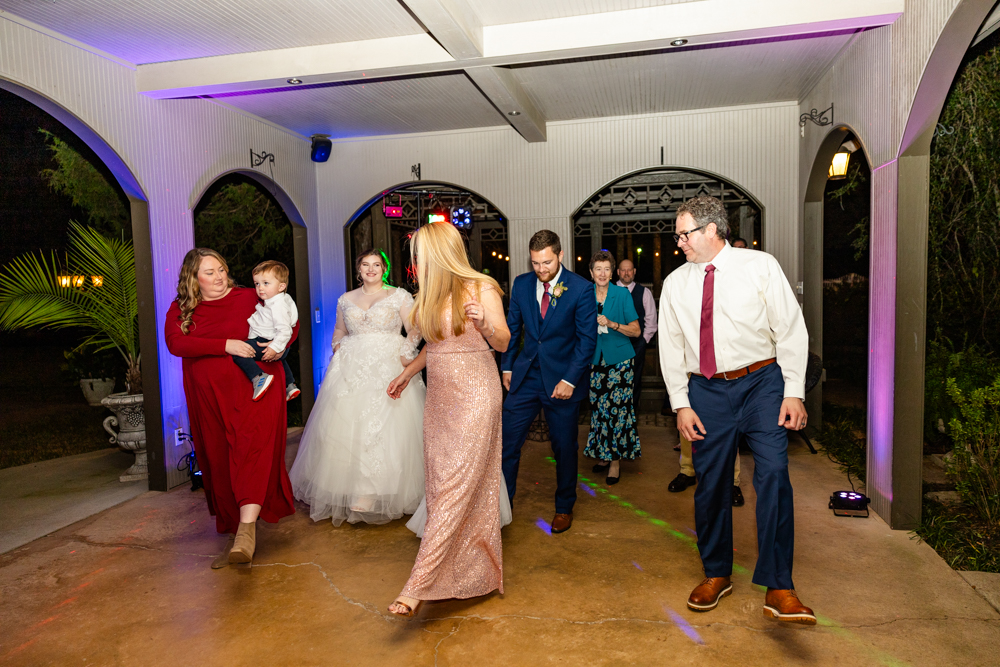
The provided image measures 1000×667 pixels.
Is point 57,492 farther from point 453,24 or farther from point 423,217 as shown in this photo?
point 423,217

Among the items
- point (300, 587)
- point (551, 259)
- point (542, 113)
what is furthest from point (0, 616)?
point (542, 113)

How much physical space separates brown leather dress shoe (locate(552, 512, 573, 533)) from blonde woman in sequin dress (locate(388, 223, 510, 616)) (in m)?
0.96

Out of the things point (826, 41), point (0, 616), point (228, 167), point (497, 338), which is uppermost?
point (826, 41)

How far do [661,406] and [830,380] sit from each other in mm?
2697

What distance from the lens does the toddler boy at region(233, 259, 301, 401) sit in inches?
140

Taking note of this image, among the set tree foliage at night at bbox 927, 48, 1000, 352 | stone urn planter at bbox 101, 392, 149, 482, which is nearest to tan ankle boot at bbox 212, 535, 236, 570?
stone urn planter at bbox 101, 392, 149, 482

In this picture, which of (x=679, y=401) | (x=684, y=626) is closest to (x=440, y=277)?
(x=679, y=401)

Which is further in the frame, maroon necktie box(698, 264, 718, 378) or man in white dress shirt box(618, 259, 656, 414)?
man in white dress shirt box(618, 259, 656, 414)

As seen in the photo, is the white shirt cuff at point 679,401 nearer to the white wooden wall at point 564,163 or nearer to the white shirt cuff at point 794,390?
the white shirt cuff at point 794,390

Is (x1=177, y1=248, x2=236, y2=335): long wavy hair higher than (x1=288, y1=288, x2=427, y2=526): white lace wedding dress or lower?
higher

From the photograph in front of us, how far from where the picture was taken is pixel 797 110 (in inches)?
260

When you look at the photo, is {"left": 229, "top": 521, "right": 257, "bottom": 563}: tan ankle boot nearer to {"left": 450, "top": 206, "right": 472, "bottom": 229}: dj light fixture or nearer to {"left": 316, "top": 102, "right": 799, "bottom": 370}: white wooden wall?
{"left": 316, "top": 102, "right": 799, "bottom": 370}: white wooden wall

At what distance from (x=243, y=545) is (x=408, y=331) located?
1.53m

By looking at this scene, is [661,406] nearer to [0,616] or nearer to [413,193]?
[413,193]
